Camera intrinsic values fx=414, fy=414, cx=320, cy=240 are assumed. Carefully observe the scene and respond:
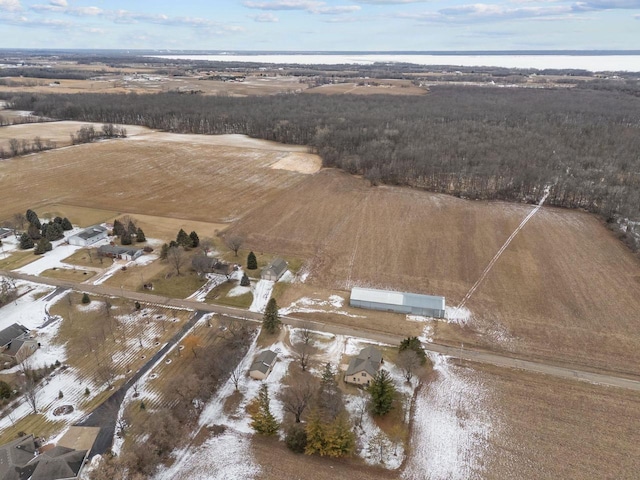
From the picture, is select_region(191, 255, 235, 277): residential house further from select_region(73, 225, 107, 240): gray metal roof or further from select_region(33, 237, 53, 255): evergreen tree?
select_region(33, 237, 53, 255): evergreen tree

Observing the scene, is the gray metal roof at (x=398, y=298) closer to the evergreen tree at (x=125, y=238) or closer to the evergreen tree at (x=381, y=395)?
the evergreen tree at (x=381, y=395)

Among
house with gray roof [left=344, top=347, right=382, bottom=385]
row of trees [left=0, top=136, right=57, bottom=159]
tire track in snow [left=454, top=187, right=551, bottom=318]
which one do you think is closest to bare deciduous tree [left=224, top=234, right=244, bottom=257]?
house with gray roof [left=344, top=347, right=382, bottom=385]

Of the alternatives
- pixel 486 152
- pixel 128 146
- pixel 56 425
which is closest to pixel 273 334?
pixel 56 425

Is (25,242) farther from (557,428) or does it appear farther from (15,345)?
(557,428)

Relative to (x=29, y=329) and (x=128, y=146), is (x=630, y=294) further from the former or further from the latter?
(x=128, y=146)

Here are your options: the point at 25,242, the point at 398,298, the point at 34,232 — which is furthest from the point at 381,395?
the point at 34,232

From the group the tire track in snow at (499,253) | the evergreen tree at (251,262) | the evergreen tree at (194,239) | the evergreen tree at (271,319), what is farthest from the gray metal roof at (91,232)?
the tire track in snow at (499,253)
